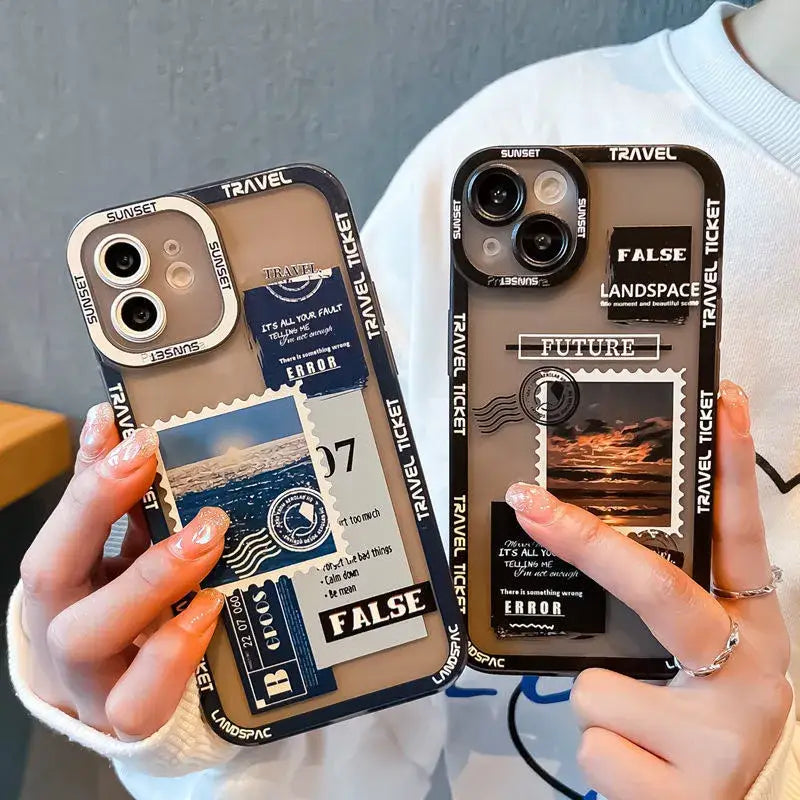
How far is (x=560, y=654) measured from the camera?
1.17 ft

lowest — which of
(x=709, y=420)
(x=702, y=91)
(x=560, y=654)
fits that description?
(x=560, y=654)

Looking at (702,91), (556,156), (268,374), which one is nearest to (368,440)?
(268,374)

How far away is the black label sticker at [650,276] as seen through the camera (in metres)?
0.33

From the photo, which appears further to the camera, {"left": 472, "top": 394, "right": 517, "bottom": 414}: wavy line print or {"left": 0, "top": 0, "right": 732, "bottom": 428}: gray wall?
{"left": 0, "top": 0, "right": 732, "bottom": 428}: gray wall

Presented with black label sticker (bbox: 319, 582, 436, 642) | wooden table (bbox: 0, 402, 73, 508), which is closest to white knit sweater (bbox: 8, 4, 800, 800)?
black label sticker (bbox: 319, 582, 436, 642)

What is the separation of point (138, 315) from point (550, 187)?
0.66ft

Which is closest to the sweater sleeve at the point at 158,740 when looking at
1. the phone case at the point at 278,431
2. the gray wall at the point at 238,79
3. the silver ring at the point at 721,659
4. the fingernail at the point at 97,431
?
the phone case at the point at 278,431

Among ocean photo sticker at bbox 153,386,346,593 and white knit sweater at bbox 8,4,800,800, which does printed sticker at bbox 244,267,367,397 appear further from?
white knit sweater at bbox 8,4,800,800

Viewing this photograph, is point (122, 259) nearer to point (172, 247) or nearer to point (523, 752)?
point (172, 247)

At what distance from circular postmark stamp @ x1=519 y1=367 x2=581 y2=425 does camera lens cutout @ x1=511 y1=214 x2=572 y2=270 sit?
0.17 ft

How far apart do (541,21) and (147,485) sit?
16.7 inches

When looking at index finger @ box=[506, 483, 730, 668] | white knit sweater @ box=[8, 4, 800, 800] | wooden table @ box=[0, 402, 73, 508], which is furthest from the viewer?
wooden table @ box=[0, 402, 73, 508]

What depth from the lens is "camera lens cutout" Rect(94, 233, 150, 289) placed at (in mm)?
326

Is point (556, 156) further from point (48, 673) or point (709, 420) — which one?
point (48, 673)
